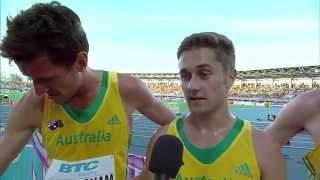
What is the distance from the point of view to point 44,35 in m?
1.78

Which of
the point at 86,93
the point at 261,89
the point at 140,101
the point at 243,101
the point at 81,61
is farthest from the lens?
the point at 261,89

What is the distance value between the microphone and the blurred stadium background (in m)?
1.12

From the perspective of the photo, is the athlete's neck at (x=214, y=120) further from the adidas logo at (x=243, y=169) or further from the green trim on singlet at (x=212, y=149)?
the adidas logo at (x=243, y=169)

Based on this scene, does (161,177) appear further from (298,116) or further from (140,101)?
(140,101)

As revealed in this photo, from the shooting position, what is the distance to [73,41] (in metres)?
1.86

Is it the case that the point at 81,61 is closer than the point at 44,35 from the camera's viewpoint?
No

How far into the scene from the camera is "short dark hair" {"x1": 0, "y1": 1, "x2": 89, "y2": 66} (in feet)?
5.75

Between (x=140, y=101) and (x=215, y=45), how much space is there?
685 millimetres

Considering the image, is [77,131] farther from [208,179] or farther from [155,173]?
[155,173]

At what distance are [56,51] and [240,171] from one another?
2.98 ft

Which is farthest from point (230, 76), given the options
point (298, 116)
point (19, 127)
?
point (19, 127)

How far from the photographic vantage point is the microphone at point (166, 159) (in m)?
1.15

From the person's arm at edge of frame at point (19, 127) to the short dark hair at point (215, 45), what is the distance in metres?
0.83

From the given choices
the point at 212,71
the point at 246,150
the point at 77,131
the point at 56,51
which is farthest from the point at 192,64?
the point at 77,131
